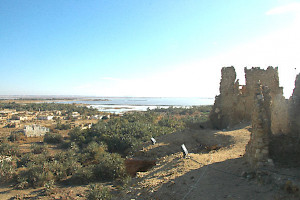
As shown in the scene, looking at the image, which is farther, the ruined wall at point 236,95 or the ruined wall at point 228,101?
the ruined wall at point 228,101

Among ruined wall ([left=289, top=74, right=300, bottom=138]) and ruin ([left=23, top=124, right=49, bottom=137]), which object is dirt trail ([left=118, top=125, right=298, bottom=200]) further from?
ruin ([left=23, top=124, right=49, bottom=137])

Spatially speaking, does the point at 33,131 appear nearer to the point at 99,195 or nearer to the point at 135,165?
the point at 135,165

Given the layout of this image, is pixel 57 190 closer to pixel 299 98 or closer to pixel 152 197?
pixel 152 197

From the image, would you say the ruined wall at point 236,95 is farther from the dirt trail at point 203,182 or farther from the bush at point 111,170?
the bush at point 111,170

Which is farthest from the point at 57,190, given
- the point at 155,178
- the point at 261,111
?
the point at 261,111

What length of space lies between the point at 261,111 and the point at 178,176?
11.3 ft

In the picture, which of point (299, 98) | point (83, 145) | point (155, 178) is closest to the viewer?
point (299, 98)

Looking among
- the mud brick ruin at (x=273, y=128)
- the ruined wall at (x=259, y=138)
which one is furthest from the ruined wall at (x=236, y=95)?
the ruined wall at (x=259, y=138)

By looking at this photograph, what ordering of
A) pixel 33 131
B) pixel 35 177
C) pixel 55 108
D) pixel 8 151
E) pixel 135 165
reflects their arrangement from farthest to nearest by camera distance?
pixel 55 108, pixel 33 131, pixel 8 151, pixel 135 165, pixel 35 177

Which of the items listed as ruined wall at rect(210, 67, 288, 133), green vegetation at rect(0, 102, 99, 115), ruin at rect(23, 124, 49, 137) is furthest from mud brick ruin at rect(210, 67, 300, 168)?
green vegetation at rect(0, 102, 99, 115)

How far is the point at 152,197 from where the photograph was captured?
5957 mm

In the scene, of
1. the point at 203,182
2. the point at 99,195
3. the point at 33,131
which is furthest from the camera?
the point at 33,131

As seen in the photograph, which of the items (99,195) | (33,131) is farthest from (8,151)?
(99,195)

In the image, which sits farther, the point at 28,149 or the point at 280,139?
the point at 28,149
